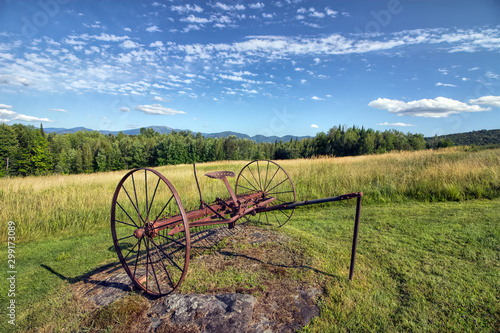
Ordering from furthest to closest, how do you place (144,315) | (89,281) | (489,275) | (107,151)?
1. (107,151)
2. (89,281)
3. (489,275)
4. (144,315)

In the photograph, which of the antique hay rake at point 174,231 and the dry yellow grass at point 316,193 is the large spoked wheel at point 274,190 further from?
the dry yellow grass at point 316,193

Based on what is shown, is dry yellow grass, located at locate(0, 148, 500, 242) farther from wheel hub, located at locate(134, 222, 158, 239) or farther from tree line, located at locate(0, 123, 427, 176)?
tree line, located at locate(0, 123, 427, 176)

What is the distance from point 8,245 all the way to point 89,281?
3.25 meters

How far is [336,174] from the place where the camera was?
9328 mm

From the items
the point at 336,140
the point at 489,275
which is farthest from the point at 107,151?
the point at 489,275

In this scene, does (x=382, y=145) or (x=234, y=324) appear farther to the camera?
(x=382, y=145)

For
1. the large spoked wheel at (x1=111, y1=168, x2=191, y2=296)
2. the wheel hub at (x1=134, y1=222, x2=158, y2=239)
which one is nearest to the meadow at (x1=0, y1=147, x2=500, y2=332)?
Answer: the large spoked wheel at (x1=111, y1=168, x2=191, y2=296)

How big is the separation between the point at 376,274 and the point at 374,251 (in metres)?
0.75

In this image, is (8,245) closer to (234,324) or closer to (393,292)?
(234,324)

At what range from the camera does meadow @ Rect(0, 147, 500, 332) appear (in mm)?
2393

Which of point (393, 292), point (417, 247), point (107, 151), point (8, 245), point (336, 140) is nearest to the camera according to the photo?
point (393, 292)

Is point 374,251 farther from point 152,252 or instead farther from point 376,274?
point 152,252

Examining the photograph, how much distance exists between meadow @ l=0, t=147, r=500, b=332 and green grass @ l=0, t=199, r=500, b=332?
0.04ft

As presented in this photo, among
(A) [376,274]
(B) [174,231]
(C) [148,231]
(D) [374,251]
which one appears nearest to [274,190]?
(D) [374,251]
